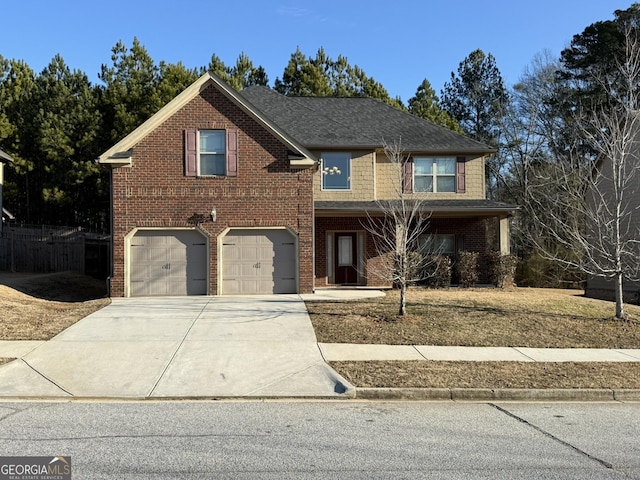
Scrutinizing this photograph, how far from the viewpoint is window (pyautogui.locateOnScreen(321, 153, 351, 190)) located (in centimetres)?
2102

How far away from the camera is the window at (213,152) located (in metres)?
17.1

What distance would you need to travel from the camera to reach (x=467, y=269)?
20250 mm

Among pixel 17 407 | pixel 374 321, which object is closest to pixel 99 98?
pixel 374 321

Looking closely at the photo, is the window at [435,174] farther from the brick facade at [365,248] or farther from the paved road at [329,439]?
the paved road at [329,439]

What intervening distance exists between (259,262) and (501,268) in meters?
8.96

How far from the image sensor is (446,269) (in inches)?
777

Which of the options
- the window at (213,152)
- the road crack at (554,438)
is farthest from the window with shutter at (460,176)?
the road crack at (554,438)

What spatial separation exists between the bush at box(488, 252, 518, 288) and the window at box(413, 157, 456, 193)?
3138 mm

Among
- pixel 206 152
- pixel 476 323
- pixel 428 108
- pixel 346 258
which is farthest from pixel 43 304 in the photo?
pixel 428 108

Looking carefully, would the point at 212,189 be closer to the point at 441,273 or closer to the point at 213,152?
the point at 213,152

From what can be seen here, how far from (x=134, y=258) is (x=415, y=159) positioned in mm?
10996

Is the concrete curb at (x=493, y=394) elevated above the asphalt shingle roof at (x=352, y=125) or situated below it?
below

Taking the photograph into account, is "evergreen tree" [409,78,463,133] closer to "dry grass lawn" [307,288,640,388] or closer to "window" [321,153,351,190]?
"window" [321,153,351,190]

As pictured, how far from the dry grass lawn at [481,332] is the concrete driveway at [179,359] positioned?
2.32ft
